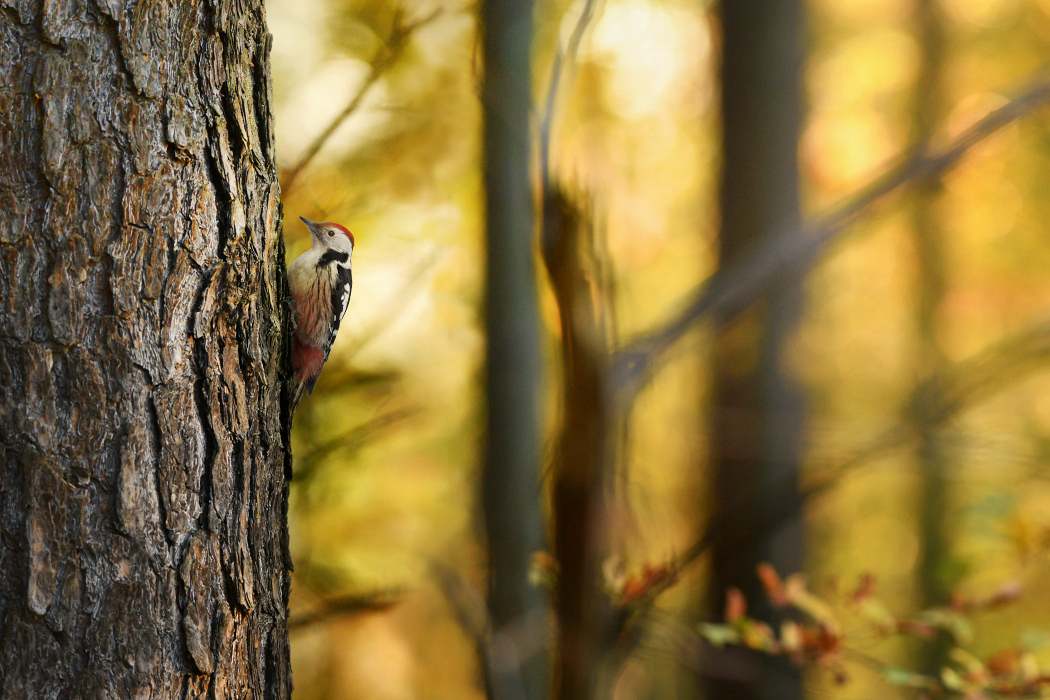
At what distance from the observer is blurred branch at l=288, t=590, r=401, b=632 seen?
5.42 feet

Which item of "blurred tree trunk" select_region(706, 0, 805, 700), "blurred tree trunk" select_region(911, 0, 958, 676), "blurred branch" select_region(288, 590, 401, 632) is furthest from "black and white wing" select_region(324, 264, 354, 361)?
"blurred tree trunk" select_region(911, 0, 958, 676)

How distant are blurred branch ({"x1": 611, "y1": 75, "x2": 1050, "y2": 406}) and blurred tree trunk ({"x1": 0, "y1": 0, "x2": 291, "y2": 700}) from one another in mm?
668

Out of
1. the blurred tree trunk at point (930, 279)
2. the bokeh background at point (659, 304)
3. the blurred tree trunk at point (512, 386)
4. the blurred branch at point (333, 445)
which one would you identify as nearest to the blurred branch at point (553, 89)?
the bokeh background at point (659, 304)

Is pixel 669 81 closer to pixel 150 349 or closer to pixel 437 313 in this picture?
pixel 437 313

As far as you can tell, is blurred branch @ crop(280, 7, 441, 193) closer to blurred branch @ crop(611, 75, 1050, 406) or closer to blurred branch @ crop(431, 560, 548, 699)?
blurred branch @ crop(611, 75, 1050, 406)

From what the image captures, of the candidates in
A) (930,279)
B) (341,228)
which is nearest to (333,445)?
(341,228)

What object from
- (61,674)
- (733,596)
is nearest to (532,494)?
(733,596)

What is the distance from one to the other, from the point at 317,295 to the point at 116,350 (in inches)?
31.4

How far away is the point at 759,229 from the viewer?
2.86 metres

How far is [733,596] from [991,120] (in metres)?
1.51

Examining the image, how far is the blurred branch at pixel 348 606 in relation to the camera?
165 centimetres

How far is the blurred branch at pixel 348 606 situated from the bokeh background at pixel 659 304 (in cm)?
1

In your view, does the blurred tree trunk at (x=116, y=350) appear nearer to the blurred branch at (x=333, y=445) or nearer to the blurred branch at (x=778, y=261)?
the blurred branch at (x=333, y=445)

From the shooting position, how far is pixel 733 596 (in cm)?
196
